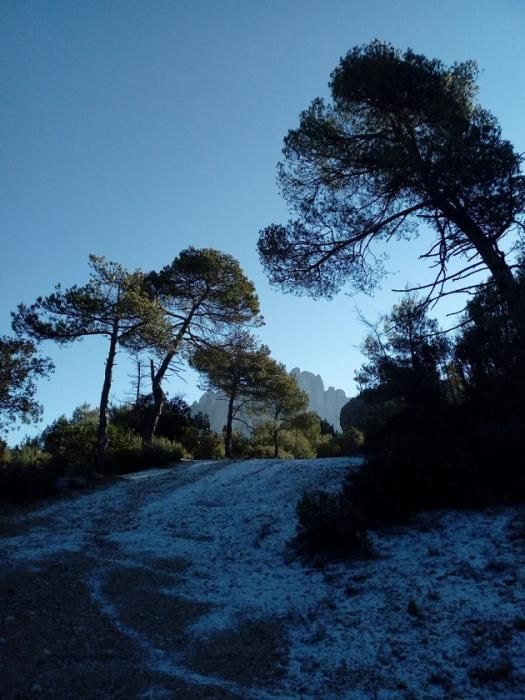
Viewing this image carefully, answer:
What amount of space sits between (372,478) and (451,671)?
393 cm

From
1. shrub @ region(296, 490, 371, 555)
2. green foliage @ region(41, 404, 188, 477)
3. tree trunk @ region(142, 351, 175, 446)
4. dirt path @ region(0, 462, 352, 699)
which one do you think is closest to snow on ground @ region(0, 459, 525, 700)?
dirt path @ region(0, 462, 352, 699)

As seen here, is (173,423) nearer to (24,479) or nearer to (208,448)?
(208,448)

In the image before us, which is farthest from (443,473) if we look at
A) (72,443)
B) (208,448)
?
(208,448)

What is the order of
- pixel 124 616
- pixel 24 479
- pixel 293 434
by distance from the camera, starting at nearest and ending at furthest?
pixel 124 616 < pixel 24 479 < pixel 293 434

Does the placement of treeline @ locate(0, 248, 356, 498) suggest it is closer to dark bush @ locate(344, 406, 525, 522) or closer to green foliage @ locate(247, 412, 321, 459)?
green foliage @ locate(247, 412, 321, 459)

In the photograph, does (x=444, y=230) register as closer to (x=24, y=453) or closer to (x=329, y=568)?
(x=329, y=568)

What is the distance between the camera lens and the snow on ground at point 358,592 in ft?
12.3

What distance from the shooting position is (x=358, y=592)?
529 centimetres

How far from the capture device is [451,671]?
3727 mm

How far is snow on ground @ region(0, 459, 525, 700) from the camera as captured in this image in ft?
12.3

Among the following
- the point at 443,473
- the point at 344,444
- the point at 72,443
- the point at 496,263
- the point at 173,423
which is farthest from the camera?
the point at 344,444

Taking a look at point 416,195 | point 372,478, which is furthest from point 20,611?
point 416,195

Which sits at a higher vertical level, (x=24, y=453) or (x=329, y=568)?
(x=24, y=453)

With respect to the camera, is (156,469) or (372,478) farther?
(156,469)
